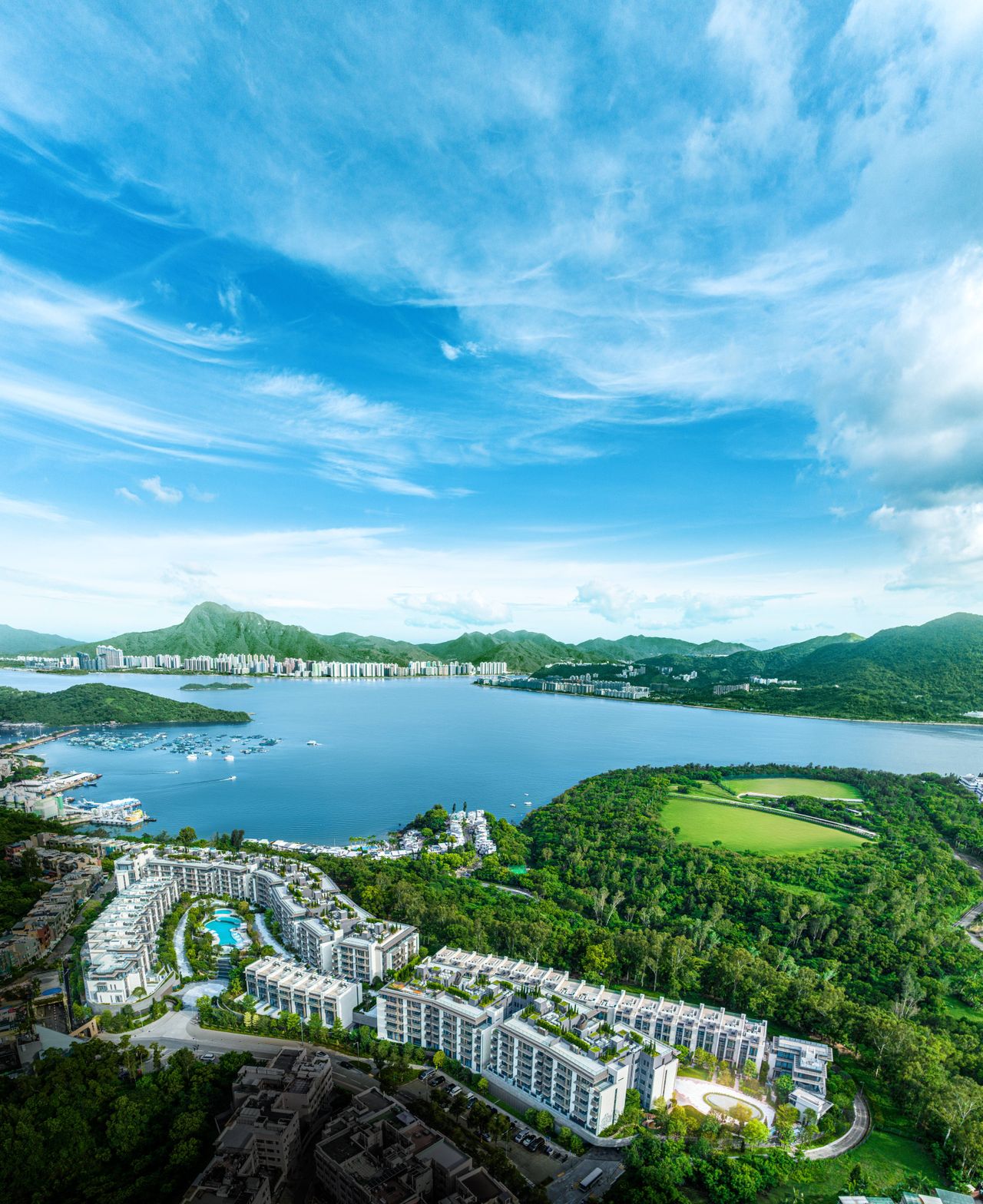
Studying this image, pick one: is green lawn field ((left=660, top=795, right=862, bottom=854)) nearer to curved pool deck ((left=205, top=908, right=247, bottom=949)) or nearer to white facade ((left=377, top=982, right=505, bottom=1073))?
white facade ((left=377, top=982, right=505, bottom=1073))

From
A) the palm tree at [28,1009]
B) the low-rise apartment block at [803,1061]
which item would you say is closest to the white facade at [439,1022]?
the low-rise apartment block at [803,1061]

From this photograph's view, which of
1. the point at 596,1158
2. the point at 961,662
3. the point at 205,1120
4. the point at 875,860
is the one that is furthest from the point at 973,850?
the point at 961,662

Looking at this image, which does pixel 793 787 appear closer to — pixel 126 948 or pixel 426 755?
pixel 426 755

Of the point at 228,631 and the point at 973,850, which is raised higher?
the point at 228,631

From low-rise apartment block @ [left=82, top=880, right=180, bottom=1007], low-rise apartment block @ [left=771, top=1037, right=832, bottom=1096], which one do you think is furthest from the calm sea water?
low-rise apartment block @ [left=771, top=1037, right=832, bottom=1096]

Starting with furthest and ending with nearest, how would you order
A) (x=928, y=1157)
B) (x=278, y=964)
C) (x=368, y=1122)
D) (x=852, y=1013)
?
(x=278, y=964) < (x=852, y=1013) < (x=928, y=1157) < (x=368, y=1122)

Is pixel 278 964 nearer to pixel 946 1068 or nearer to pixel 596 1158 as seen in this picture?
pixel 596 1158

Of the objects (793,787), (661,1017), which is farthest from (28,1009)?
(793,787)

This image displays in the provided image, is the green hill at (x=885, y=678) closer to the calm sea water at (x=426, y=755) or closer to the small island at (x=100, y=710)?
the calm sea water at (x=426, y=755)

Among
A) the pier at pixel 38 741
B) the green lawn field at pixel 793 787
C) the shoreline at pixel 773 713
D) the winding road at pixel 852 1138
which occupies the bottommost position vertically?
the winding road at pixel 852 1138
